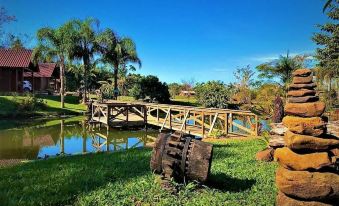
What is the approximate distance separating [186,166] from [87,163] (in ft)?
11.0

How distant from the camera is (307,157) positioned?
15.4ft

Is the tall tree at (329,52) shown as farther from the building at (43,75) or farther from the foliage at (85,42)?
the building at (43,75)

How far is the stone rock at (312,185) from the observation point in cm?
455

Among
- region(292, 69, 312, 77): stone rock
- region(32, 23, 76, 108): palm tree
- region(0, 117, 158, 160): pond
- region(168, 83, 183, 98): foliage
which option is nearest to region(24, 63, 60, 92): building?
region(32, 23, 76, 108): palm tree

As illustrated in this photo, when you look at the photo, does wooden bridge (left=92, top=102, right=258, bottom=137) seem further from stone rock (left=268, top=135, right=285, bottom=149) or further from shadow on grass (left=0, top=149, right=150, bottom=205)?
shadow on grass (left=0, top=149, right=150, bottom=205)

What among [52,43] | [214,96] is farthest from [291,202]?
[52,43]

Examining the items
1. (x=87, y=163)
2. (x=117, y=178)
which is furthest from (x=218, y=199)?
(x=87, y=163)

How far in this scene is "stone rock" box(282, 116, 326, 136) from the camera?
A: 473 centimetres

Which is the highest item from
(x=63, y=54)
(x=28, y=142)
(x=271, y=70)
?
(x=63, y=54)

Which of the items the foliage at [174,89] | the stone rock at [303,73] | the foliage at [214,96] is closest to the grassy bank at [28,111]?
the foliage at [214,96]

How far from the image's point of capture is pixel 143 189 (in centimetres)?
586

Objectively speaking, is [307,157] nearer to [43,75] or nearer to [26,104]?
[26,104]

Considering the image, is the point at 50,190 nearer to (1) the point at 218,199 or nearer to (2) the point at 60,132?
(1) the point at 218,199

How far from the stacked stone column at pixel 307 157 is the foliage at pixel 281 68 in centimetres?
1450
